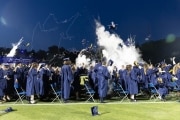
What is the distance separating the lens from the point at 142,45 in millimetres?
81000

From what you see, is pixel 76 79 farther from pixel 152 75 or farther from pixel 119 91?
pixel 152 75

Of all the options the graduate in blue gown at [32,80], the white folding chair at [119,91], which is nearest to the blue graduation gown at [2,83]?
the graduate in blue gown at [32,80]

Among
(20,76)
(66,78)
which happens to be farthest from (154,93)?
(20,76)

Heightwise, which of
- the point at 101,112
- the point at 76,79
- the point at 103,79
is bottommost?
the point at 101,112

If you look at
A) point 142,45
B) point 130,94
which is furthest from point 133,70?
point 142,45

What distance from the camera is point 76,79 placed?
22.9m

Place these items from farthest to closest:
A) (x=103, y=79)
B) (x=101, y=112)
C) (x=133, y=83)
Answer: (x=133, y=83)
(x=103, y=79)
(x=101, y=112)

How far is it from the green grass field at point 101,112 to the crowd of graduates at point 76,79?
1932 millimetres

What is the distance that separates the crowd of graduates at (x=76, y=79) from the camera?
21.0 metres

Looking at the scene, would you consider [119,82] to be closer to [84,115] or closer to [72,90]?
[72,90]

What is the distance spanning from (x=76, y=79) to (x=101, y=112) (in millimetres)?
6860

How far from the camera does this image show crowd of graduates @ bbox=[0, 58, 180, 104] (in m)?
21.0

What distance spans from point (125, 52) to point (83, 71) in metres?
29.7

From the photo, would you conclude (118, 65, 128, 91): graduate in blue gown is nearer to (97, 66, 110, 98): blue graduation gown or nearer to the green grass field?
(97, 66, 110, 98): blue graduation gown
